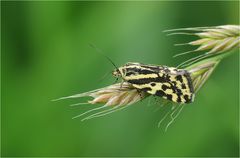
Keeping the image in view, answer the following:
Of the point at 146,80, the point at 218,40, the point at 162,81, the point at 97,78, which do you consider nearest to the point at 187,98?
the point at 162,81

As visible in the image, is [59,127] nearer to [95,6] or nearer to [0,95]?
[0,95]

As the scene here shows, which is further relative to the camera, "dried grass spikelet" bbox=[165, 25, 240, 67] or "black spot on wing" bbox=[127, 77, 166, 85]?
"black spot on wing" bbox=[127, 77, 166, 85]

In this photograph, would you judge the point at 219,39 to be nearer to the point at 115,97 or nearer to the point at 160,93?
the point at 160,93

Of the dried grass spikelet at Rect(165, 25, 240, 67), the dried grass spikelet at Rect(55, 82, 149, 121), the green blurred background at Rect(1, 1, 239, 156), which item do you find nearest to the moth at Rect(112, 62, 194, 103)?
the dried grass spikelet at Rect(55, 82, 149, 121)

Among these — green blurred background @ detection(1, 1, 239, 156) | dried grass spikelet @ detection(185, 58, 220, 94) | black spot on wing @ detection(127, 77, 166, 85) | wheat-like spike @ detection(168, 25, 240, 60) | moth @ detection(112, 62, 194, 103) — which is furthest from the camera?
green blurred background @ detection(1, 1, 239, 156)

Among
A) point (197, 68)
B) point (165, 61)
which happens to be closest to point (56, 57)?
point (165, 61)

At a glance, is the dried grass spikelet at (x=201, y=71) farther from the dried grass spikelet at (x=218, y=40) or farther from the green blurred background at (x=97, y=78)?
the green blurred background at (x=97, y=78)

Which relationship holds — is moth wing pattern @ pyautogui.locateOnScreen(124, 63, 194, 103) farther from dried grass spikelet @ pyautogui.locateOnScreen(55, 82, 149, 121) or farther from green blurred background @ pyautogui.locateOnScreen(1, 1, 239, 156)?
green blurred background @ pyautogui.locateOnScreen(1, 1, 239, 156)
